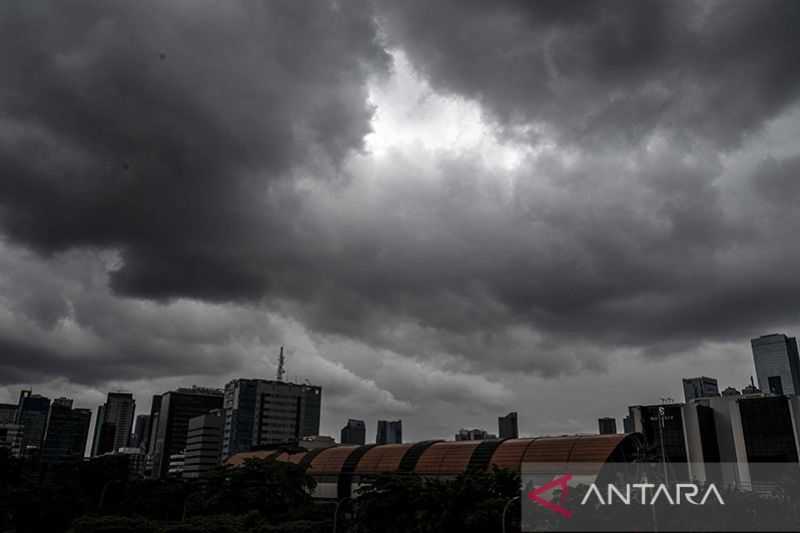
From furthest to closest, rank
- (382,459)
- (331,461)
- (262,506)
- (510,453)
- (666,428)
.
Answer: (666,428) < (331,461) < (382,459) < (510,453) < (262,506)

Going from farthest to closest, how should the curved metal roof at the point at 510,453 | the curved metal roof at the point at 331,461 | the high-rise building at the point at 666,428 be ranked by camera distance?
the high-rise building at the point at 666,428
the curved metal roof at the point at 331,461
the curved metal roof at the point at 510,453

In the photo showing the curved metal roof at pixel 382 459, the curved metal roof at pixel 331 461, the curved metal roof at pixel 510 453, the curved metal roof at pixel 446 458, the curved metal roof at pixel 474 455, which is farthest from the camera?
the curved metal roof at pixel 331 461

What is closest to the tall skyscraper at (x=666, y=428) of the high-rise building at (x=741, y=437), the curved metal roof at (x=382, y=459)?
the high-rise building at (x=741, y=437)

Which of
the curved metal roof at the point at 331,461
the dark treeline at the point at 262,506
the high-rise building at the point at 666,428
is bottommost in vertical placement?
the dark treeline at the point at 262,506

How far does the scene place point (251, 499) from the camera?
7688cm

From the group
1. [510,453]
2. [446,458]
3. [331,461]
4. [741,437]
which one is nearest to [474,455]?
[446,458]

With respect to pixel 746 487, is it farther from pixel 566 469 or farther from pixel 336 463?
pixel 336 463

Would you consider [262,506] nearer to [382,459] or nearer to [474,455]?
[382,459]

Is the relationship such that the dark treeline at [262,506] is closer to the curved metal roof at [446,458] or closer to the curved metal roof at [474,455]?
the curved metal roof at [474,455]

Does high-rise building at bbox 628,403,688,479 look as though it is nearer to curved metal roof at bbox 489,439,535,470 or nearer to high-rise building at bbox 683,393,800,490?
high-rise building at bbox 683,393,800,490

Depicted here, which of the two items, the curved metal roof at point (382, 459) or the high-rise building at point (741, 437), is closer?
the curved metal roof at point (382, 459)

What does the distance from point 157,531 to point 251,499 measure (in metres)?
21.6

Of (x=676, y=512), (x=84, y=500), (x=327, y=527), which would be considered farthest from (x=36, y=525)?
(x=676, y=512)

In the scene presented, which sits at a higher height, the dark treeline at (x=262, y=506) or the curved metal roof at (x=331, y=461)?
the curved metal roof at (x=331, y=461)
